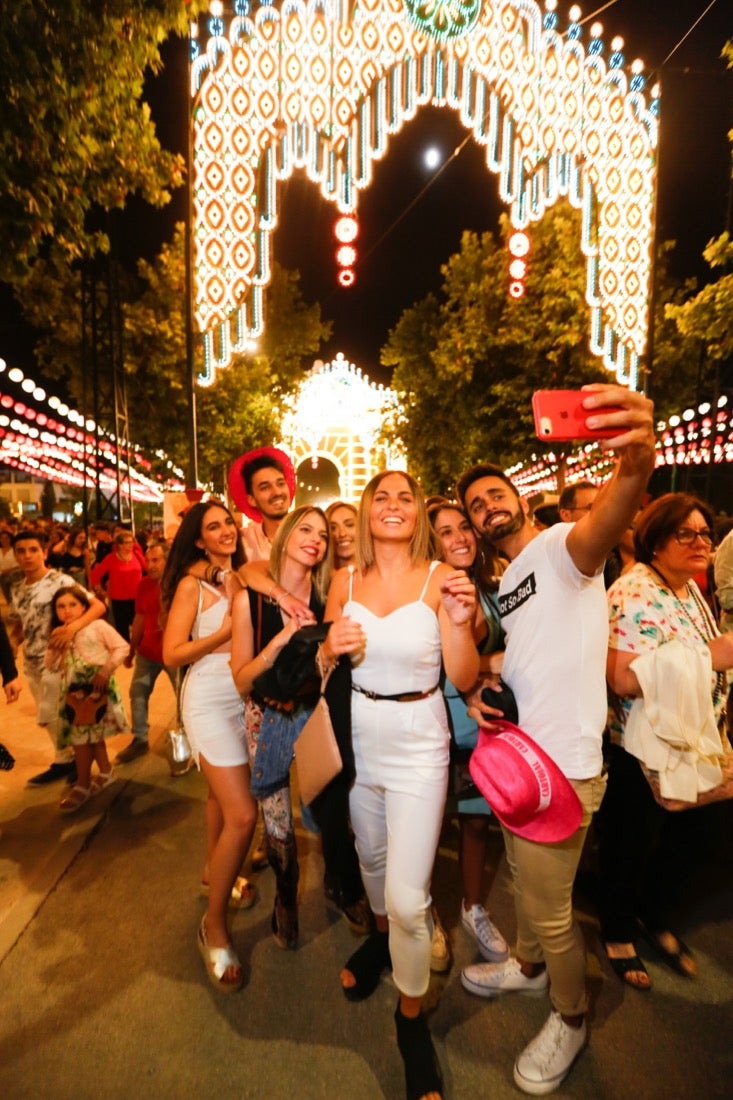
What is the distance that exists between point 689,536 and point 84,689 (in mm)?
4201

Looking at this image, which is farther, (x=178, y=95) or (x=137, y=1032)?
(x=178, y=95)

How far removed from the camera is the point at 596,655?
2.30 m

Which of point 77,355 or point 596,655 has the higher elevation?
point 77,355

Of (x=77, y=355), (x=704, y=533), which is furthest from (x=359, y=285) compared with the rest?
(x=704, y=533)

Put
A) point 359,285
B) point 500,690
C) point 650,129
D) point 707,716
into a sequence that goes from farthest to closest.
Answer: point 359,285
point 650,129
point 707,716
point 500,690

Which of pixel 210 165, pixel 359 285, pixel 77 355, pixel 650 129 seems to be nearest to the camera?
pixel 210 165

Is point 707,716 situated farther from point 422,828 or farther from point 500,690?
point 422,828

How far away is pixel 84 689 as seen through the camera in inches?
190

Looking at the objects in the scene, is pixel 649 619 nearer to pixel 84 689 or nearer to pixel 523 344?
pixel 84 689

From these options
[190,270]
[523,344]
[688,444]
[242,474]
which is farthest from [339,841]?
[523,344]

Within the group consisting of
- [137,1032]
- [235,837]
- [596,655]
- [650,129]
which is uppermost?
[650,129]

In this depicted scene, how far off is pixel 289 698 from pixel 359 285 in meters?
35.2

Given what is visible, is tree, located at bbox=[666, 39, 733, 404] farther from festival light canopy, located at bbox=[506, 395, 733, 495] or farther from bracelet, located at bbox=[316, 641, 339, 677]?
bracelet, located at bbox=[316, 641, 339, 677]

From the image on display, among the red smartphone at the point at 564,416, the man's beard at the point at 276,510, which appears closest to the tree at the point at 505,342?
the man's beard at the point at 276,510
